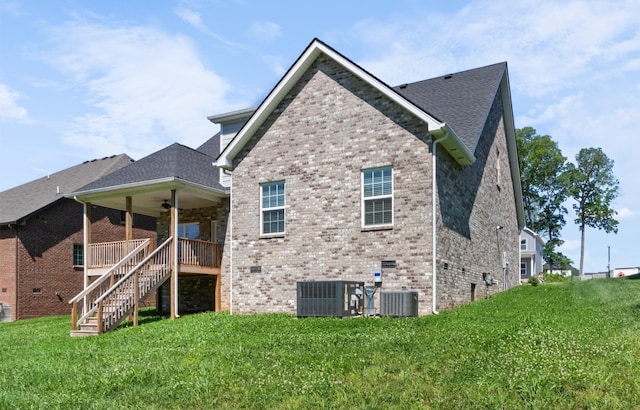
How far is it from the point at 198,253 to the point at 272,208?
3.75 metres

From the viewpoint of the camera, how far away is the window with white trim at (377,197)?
14875 millimetres

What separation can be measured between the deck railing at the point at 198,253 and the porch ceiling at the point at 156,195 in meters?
1.53

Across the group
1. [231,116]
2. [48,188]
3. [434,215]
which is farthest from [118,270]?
[48,188]

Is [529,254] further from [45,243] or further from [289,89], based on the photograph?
[45,243]

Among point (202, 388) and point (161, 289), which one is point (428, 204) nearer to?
point (202, 388)

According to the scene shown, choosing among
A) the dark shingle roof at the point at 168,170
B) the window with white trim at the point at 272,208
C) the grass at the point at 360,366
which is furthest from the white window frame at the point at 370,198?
the dark shingle roof at the point at 168,170

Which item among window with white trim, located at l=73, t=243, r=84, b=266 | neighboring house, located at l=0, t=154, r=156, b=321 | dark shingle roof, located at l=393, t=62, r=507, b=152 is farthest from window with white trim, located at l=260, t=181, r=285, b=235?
window with white trim, located at l=73, t=243, r=84, b=266

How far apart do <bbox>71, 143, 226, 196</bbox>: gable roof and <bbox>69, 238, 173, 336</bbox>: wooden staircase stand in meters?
2.06

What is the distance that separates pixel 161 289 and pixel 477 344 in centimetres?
1535

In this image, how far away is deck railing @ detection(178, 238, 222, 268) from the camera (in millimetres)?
18375

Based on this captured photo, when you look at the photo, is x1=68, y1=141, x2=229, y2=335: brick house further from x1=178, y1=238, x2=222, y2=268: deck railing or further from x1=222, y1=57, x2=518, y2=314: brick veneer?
x1=222, y1=57, x2=518, y2=314: brick veneer

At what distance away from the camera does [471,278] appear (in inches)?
687

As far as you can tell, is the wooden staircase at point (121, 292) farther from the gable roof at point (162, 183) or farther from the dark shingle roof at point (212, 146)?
the dark shingle roof at point (212, 146)

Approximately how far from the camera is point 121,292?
55.5 feet
